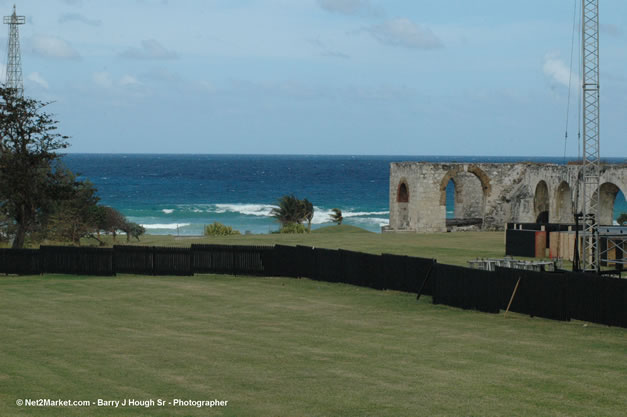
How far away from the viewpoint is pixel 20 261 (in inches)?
1193

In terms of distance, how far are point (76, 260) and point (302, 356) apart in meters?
17.5

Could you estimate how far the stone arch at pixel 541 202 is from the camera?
4597cm

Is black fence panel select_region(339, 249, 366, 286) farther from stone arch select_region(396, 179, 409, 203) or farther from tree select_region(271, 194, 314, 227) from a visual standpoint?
tree select_region(271, 194, 314, 227)

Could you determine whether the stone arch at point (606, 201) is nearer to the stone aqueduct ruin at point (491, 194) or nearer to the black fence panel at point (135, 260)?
the stone aqueduct ruin at point (491, 194)

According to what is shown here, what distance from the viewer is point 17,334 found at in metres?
17.6

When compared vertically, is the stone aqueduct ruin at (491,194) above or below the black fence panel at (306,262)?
above

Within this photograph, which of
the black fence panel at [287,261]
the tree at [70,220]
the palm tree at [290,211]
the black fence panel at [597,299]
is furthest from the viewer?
the palm tree at [290,211]

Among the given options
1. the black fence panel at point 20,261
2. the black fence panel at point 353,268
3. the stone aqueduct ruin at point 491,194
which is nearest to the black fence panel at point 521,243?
the black fence panel at point 353,268

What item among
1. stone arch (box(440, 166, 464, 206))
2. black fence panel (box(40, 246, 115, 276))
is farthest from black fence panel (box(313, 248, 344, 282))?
stone arch (box(440, 166, 464, 206))

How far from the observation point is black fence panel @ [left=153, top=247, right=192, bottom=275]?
99.3 feet

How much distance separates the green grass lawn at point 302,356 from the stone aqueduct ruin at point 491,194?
2179cm

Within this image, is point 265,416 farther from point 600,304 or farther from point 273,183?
point 273,183

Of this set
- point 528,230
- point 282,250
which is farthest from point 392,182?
point 282,250

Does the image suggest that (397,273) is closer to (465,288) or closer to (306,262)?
(465,288)
